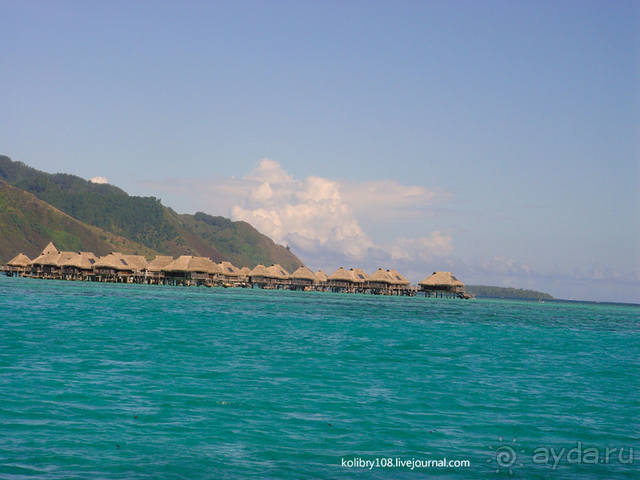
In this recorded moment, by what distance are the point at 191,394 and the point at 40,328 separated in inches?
608

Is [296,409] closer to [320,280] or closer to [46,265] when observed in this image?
[46,265]

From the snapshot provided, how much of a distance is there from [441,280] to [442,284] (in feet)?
3.34

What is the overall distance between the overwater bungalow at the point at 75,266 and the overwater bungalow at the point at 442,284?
63.3 meters

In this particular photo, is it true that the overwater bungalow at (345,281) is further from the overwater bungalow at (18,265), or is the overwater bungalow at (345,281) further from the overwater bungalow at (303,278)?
the overwater bungalow at (18,265)

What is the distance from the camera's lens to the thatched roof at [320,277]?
136 meters

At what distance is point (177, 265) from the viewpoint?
111938 mm

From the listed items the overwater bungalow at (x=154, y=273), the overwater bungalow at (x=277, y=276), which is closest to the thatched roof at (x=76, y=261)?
the overwater bungalow at (x=154, y=273)

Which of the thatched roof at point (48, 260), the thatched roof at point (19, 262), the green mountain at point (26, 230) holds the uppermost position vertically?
the green mountain at point (26, 230)

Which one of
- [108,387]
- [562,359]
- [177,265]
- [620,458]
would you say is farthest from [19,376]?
[177,265]

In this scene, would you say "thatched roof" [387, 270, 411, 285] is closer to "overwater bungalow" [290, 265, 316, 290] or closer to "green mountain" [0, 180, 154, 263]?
"overwater bungalow" [290, 265, 316, 290]

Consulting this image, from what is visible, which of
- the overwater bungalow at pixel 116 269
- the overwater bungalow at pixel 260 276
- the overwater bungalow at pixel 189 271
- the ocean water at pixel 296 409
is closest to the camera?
the ocean water at pixel 296 409

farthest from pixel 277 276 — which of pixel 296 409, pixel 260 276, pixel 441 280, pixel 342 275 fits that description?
pixel 296 409

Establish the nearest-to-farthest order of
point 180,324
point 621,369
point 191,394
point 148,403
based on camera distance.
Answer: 1. point 148,403
2. point 191,394
3. point 621,369
4. point 180,324

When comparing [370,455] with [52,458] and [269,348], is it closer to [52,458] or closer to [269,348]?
[52,458]
